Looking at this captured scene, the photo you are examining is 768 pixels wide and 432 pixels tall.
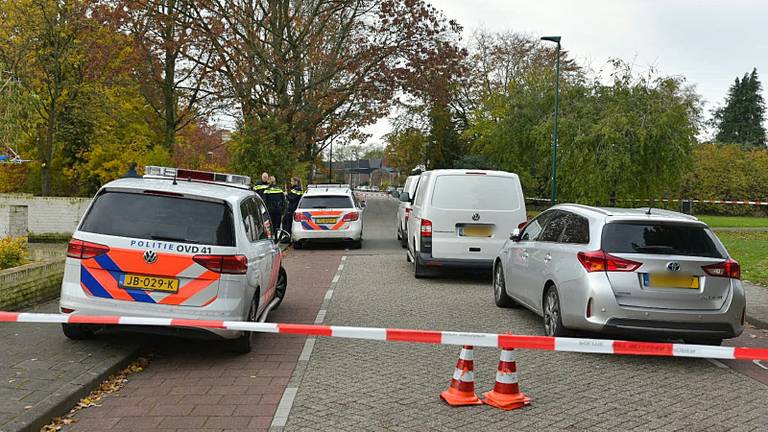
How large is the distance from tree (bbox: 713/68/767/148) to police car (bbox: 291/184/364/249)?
7146 centimetres

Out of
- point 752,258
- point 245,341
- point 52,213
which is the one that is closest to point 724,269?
point 245,341

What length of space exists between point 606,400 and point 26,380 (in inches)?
181

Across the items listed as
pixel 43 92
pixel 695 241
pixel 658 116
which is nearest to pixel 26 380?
pixel 695 241

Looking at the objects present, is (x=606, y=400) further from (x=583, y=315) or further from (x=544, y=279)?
(x=544, y=279)

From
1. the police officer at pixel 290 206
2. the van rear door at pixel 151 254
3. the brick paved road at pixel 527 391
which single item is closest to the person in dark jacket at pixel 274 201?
the police officer at pixel 290 206

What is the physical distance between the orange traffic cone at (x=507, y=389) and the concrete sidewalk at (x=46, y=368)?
124 inches

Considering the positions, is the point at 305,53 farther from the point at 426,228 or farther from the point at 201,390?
the point at 201,390

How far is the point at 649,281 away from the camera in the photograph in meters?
6.88

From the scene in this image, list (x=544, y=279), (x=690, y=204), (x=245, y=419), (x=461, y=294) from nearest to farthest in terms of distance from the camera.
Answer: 1. (x=245, y=419)
2. (x=544, y=279)
3. (x=461, y=294)
4. (x=690, y=204)

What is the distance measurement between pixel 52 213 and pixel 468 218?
15.9 metres

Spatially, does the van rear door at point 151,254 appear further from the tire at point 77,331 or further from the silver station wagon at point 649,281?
the silver station wagon at point 649,281

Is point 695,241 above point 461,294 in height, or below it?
above

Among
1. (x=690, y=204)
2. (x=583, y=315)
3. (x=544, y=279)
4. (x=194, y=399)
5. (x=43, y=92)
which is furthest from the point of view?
(x=690, y=204)

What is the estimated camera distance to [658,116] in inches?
1156
